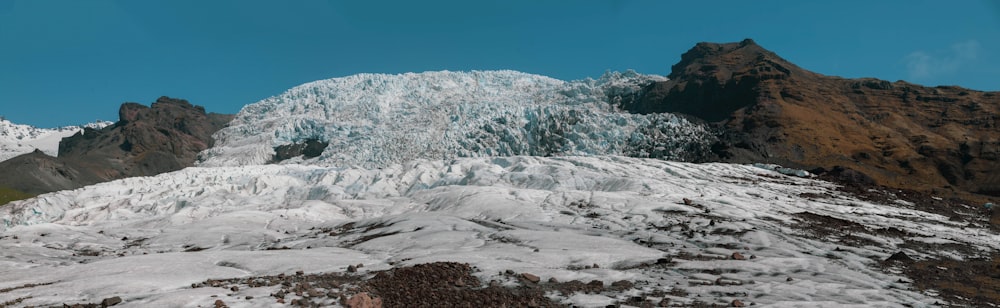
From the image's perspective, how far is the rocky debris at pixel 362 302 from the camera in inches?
744

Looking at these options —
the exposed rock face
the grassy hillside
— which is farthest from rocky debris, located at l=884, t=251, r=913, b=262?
the exposed rock face

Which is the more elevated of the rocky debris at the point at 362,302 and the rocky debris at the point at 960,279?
the rocky debris at the point at 362,302

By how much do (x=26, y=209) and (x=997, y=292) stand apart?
104 meters

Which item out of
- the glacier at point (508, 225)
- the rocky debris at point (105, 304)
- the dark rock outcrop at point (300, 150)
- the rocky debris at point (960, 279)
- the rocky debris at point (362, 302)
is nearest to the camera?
the rocky debris at point (362, 302)

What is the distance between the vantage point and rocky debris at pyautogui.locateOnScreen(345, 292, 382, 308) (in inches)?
744

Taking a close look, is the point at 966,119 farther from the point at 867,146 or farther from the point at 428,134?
the point at 428,134

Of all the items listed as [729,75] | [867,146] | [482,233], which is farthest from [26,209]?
[729,75]

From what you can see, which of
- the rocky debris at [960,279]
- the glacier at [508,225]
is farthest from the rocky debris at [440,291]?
the rocky debris at [960,279]

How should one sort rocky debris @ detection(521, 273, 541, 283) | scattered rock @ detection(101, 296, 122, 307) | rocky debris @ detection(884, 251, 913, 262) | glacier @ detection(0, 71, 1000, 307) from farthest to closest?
1. rocky debris @ detection(884, 251, 913, 262)
2. glacier @ detection(0, 71, 1000, 307)
3. rocky debris @ detection(521, 273, 541, 283)
4. scattered rock @ detection(101, 296, 122, 307)

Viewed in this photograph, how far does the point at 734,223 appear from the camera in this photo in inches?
1996

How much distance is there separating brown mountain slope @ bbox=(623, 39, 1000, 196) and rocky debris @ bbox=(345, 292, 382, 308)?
105094 mm

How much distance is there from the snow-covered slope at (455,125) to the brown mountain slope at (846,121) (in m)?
13.1

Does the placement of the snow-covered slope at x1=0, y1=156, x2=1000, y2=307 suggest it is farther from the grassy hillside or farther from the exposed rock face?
the exposed rock face

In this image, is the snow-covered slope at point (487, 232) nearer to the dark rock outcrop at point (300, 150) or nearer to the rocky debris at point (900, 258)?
the rocky debris at point (900, 258)
